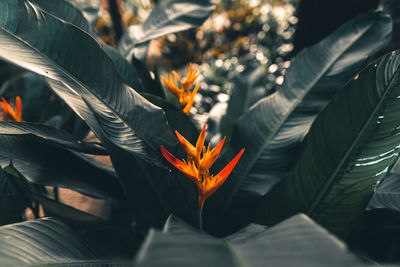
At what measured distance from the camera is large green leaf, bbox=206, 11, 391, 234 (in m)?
0.82

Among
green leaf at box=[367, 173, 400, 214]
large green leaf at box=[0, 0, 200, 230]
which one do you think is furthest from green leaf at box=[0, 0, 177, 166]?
green leaf at box=[367, 173, 400, 214]

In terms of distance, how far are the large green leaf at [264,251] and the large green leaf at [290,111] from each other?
342 mm

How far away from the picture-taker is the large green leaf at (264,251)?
0.35m

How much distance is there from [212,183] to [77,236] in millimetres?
322

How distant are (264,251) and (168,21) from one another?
988 mm

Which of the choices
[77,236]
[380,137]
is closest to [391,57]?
Answer: [380,137]

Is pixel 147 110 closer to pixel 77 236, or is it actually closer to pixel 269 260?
pixel 77 236

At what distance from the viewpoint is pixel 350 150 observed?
708mm

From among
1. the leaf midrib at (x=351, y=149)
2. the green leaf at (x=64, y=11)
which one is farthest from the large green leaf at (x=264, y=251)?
the green leaf at (x=64, y=11)

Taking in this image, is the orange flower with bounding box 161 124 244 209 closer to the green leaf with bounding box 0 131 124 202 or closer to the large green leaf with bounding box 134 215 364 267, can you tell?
the large green leaf with bounding box 134 215 364 267

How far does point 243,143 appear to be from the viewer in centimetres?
85

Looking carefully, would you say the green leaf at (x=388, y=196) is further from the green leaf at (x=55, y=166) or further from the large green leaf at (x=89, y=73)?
the green leaf at (x=55, y=166)

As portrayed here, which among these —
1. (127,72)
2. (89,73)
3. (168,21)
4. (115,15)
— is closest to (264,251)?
(89,73)

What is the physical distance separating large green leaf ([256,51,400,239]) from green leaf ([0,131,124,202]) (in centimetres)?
46
